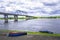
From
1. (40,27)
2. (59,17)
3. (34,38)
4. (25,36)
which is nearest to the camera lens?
(34,38)

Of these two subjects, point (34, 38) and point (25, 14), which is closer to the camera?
point (34, 38)

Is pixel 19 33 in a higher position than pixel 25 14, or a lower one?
lower

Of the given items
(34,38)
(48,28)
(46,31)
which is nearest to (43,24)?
(48,28)

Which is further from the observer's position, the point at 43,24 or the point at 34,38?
the point at 43,24

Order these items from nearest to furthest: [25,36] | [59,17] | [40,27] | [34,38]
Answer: [34,38], [25,36], [59,17], [40,27]

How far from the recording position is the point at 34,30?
5277 mm

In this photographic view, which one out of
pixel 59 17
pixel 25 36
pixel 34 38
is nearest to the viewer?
pixel 34 38

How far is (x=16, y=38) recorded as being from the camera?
4.60m

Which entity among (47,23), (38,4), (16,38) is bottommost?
(16,38)

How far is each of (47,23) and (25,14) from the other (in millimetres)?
925

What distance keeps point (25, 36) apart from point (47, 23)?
1223 millimetres

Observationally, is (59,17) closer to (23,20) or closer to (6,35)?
(23,20)

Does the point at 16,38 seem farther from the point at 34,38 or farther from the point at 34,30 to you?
the point at 34,30

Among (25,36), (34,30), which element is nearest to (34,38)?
(25,36)
